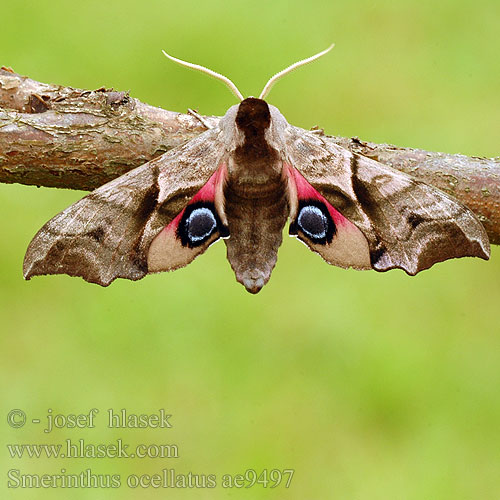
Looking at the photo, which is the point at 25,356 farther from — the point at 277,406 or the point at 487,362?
the point at 487,362

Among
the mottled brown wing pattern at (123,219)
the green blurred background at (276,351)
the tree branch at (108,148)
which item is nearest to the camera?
the mottled brown wing pattern at (123,219)

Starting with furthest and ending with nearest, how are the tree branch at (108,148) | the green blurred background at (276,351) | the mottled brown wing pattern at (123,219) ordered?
the green blurred background at (276,351)
the tree branch at (108,148)
the mottled brown wing pattern at (123,219)

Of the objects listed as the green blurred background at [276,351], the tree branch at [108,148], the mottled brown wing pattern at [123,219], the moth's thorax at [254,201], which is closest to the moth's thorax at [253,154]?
the moth's thorax at [254,201]

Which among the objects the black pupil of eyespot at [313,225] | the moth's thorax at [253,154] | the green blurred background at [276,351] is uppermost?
the moth's thorax at [253,154]

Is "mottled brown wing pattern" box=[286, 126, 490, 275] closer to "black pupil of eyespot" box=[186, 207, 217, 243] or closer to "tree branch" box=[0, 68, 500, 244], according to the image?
"tree branch" box=[0, 68, 500, 244]

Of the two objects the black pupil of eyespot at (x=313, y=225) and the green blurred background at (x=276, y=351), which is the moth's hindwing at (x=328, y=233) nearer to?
the black pupil of eyespot at (x=313, y=225)

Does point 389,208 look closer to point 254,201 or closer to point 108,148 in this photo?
point 254,201

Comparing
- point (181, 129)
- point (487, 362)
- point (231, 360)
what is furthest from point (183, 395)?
point (181, 129)
